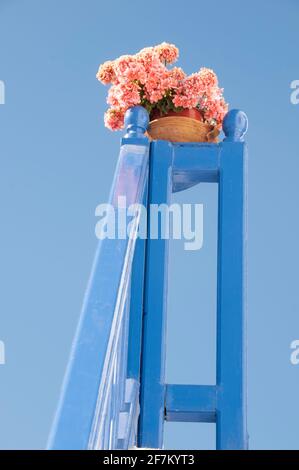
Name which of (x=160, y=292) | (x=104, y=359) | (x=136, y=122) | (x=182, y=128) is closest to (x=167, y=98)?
(x=182, y=128)

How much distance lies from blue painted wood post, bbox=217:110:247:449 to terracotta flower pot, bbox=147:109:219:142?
0.17 m

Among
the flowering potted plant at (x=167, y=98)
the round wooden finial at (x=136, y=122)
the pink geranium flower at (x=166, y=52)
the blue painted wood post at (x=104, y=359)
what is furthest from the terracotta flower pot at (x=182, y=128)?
the blue painted wood post at (x=104, y=359)

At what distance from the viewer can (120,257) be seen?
196 cm

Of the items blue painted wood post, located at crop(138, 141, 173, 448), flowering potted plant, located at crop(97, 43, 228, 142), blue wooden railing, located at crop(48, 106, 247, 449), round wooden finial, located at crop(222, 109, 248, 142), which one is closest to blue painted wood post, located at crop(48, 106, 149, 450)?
blue wooden railing, located at crop(48, 106, 247, 449)

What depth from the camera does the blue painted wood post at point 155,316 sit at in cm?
282

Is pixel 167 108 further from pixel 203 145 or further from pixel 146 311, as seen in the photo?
pixel 146 311

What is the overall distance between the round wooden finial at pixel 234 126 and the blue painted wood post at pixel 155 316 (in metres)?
0.24

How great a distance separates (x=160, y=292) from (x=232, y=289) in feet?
0.81

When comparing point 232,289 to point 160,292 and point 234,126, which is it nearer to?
point 160,292

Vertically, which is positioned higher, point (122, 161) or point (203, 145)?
point (203, 145)

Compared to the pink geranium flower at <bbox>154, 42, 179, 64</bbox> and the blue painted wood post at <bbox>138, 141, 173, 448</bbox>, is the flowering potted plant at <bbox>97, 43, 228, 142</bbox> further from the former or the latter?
the blue painted wood post at <bbox>138, 141, 173, 448</bbox>
